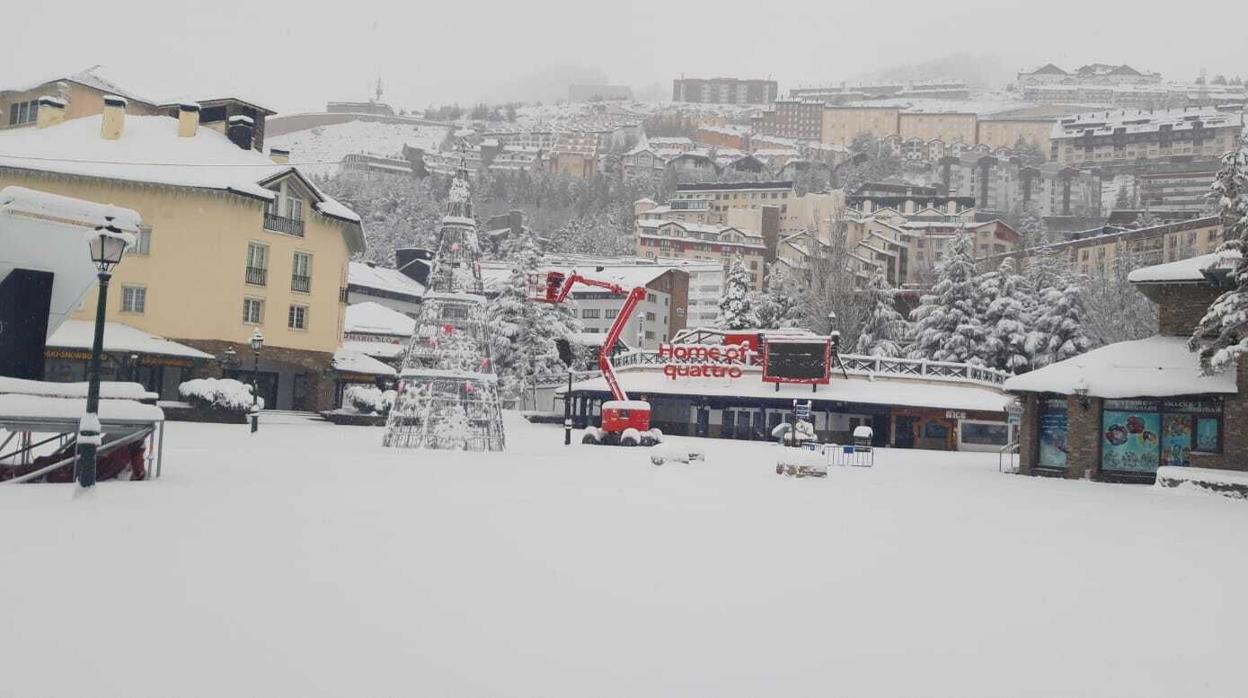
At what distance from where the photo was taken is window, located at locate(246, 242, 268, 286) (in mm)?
47750

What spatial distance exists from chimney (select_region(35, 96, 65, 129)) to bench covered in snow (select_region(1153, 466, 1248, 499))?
4662cm

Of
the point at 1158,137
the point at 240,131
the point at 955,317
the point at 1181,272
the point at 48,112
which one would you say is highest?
the point at 1158,137

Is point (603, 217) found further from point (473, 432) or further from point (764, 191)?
point (473, 432)

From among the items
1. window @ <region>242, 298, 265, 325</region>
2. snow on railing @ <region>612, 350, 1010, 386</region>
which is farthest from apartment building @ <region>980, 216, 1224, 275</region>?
window @ <region>242, 298, 265, 325</region>

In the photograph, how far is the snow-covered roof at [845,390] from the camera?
1868 inches

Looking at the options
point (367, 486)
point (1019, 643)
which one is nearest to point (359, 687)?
point (1019, 643)

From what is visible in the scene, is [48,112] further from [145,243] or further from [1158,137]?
[1158,137]

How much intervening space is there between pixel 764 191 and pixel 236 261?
4882 inches

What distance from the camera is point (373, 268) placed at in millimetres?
95188

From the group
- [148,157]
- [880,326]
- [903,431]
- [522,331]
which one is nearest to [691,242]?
[880,326]

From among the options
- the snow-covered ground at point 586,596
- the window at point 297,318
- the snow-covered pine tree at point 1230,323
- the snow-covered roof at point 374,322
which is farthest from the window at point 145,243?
the snow-covered pine tree at point 1230,323

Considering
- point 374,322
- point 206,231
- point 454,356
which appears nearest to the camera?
point 454,356

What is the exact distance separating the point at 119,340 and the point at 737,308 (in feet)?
126

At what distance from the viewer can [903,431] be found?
49.7 meters
